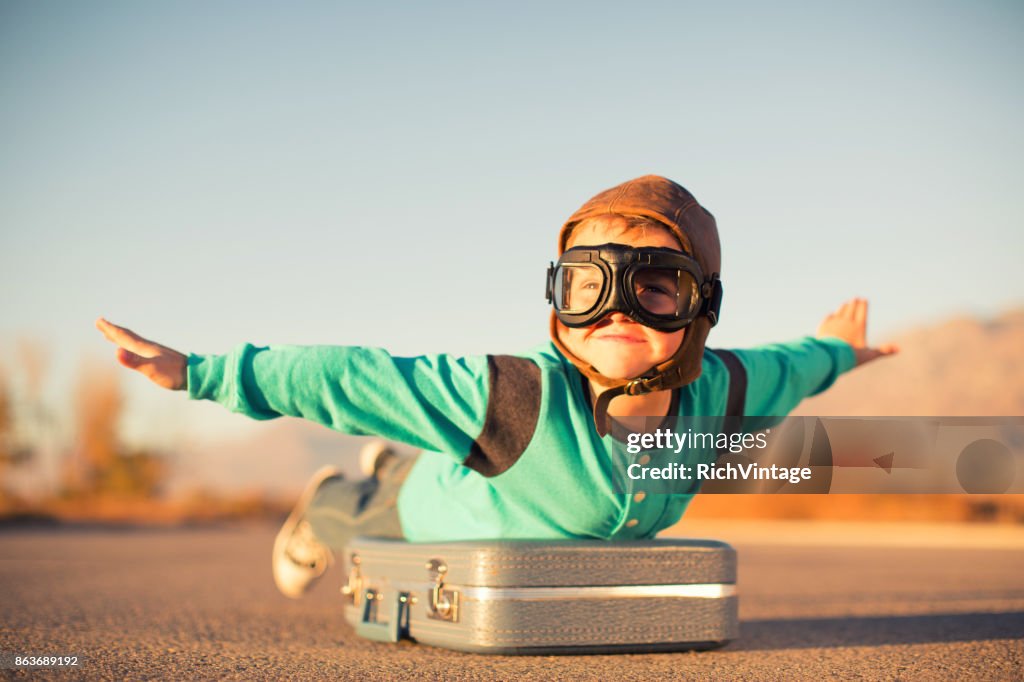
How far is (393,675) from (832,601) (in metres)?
3.01

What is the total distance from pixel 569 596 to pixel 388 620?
69 centimetres

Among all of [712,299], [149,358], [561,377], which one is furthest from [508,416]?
[149,358]

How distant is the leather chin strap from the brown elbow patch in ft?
0.52

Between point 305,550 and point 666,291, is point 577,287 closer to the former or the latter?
point 666,291

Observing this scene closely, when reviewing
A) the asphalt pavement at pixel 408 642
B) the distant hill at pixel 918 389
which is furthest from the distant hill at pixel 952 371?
the asphalt pavement at pixel 408 642

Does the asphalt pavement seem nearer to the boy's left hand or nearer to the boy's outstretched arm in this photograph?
the boy's outstretched arm

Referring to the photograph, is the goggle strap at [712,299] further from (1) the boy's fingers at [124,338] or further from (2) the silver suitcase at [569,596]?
(1) the boy's fingers at [124,338]

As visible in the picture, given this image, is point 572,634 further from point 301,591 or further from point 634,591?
point 301,591

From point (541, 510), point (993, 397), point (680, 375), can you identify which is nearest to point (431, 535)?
point (541, 510)

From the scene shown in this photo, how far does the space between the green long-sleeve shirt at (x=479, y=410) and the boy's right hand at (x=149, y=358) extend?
0.04m

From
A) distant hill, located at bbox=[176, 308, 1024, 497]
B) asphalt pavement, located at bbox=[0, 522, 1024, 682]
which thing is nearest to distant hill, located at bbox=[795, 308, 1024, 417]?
distant hill, located at bbox=[176, 308, 1024, 497]

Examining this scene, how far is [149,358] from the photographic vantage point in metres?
2.39

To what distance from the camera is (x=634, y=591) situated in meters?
2.53

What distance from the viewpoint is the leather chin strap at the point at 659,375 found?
2523 millimetres
